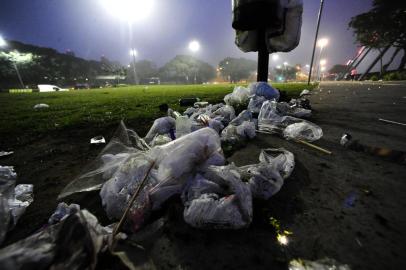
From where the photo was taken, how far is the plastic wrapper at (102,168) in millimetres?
1661

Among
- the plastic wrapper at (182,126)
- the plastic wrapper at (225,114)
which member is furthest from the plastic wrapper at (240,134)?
the plastic wrapper at (225,114)

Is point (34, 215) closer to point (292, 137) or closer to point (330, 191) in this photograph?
point (330, 191)

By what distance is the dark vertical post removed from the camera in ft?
15.0

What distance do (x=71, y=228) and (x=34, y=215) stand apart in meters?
0.78

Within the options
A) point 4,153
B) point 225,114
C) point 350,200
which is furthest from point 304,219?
point 4,153

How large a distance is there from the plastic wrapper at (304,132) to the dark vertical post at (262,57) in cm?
277

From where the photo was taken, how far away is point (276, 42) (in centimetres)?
474

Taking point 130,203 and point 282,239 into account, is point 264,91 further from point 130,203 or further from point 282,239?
point 130,203

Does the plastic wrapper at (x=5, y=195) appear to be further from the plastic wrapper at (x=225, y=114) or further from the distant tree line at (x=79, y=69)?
the distant tree line at (x=79, y=69)

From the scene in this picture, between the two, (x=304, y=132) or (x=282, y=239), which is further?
(x=304, y=132)

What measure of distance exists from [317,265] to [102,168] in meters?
1.64

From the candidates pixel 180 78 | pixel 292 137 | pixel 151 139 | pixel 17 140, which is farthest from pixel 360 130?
pixel 180 78

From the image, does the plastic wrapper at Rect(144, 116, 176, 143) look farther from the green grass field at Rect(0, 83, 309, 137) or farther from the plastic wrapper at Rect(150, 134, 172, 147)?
the green grass field at Rect(0, 83, 309, 137)

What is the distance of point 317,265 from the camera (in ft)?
3.00
